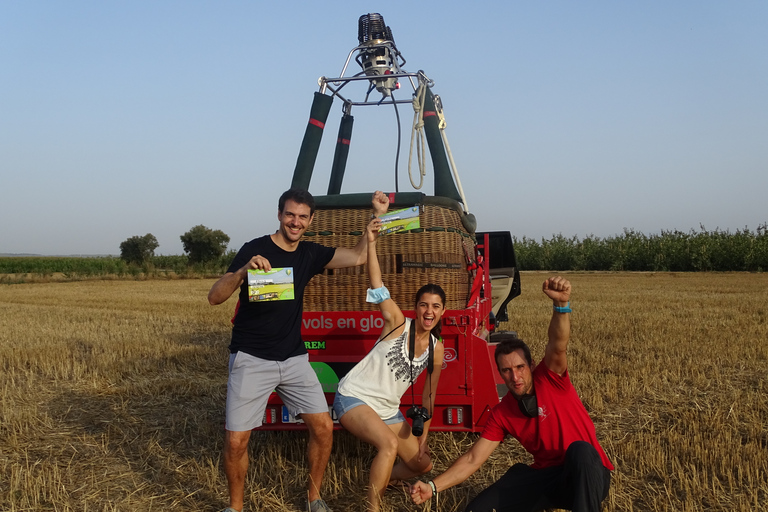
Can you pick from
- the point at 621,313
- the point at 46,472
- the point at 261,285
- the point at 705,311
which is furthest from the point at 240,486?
the point at 705,311

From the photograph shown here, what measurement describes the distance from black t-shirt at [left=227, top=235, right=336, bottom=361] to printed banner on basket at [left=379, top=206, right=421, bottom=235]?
1.69 feet

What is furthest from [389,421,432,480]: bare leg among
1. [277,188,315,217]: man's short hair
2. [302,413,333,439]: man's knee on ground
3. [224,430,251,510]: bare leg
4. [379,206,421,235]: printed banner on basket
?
[277,188,315,217]: man's short hair

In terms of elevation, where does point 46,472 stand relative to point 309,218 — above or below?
below

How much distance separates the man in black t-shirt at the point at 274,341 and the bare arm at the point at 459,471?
34.2 inches

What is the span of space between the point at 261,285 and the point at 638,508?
2603 millimetres

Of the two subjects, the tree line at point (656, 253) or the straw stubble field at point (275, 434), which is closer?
the straw stubble field at point (275, 434)

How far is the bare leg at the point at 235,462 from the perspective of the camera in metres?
3.76

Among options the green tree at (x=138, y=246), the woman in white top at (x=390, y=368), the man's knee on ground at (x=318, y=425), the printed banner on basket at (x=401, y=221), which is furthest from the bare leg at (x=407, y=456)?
the green tree at (x=138, y=246)

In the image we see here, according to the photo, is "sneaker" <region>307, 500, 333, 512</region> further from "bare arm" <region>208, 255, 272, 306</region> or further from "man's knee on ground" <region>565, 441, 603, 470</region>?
"man's knee on ground" <region>565, 441, 603, 470</region>

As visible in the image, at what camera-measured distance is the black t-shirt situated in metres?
3.86

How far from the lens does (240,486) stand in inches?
151

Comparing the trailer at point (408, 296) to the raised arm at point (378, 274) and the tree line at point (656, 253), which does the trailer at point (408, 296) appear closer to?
the raised arm at point (378, 274)

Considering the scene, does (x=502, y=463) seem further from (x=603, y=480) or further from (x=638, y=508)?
(x=603, y=480)

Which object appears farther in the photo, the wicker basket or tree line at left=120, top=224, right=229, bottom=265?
tree line at left=120, top=224, right=229, bottom=265
